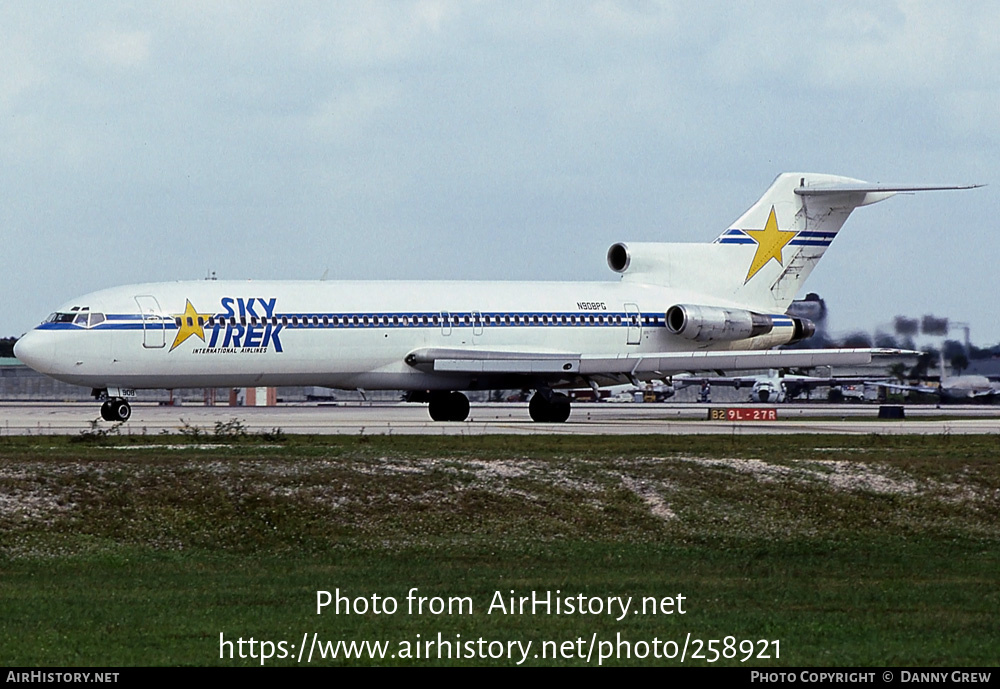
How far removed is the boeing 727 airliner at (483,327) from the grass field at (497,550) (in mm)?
9546

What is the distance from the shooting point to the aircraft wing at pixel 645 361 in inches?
1746

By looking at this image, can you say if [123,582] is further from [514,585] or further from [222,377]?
[222,377]

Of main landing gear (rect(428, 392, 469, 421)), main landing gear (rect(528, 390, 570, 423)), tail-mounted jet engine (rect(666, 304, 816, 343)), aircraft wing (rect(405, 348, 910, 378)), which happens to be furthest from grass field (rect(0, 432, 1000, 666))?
tail-mounted jet engine (rect(666, 304, 816, 343))

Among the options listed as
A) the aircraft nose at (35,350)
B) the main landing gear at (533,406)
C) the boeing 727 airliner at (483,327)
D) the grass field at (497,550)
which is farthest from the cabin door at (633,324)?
the aircraft nose at (35,350)

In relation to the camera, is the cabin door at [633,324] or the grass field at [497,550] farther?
the cabin door at [633,324]

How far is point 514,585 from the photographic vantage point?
1720 centimetres

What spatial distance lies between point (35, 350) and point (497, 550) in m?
23.6

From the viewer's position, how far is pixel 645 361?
4500 cm

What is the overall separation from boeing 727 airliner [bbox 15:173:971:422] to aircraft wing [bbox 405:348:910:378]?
5cm

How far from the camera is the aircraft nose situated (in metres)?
40.1

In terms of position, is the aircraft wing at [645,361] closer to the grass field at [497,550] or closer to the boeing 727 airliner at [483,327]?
the boeing 727 airliner at [483,327]

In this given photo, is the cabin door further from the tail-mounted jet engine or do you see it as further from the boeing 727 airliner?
the tail-mounted jet engine
